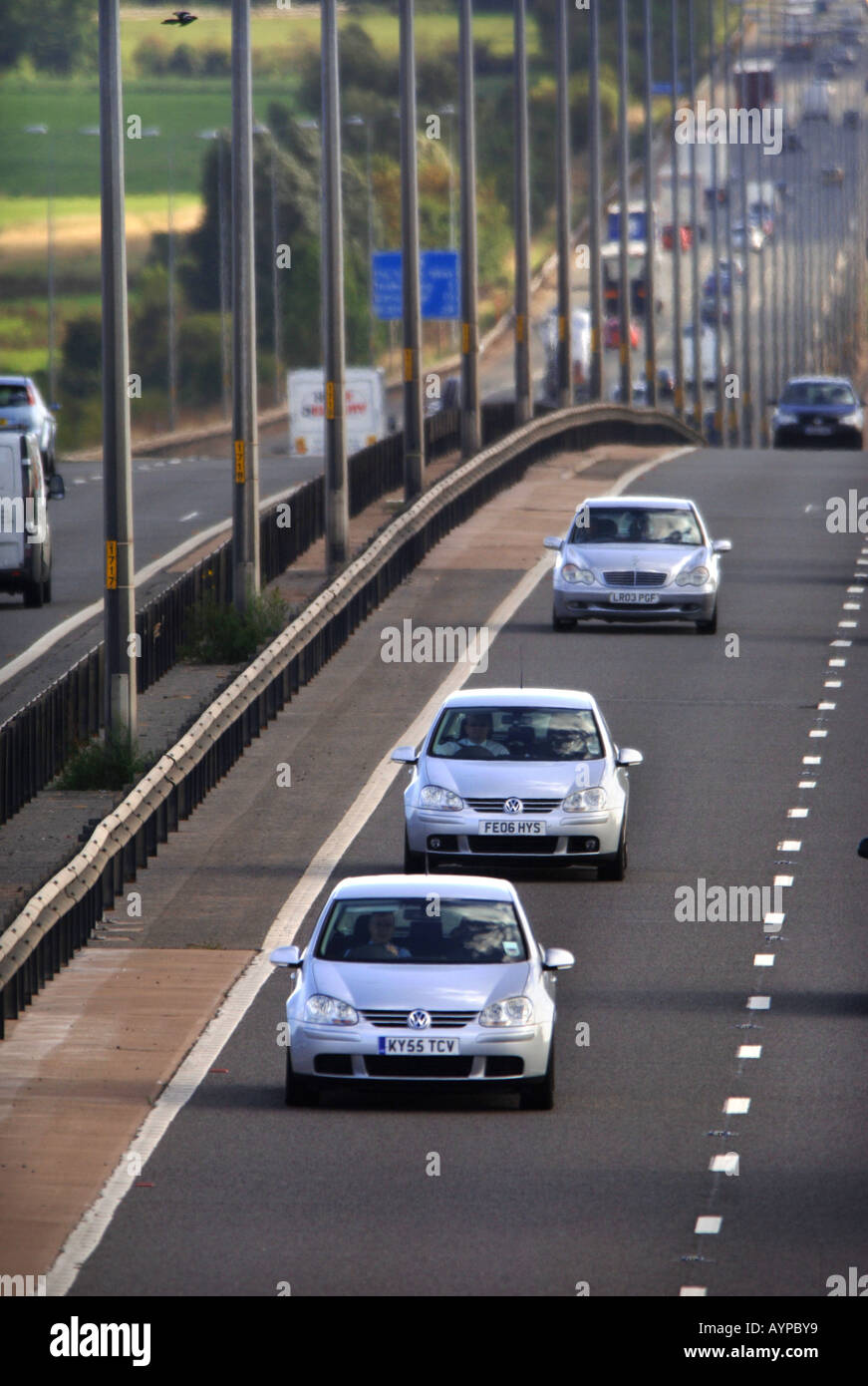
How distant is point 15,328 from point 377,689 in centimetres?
9595

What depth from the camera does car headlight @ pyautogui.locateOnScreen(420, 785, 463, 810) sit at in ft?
80.4

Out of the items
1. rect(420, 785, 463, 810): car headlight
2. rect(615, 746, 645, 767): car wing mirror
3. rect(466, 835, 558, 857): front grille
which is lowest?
rect(466, 835, 558, 857): front grille

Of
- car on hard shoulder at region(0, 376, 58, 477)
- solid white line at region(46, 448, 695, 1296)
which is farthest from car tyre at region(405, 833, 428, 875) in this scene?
car on hard shoulder at region(0, 376, 58, 477)

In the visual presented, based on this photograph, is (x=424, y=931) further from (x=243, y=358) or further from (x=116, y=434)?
(x=243, y=358)

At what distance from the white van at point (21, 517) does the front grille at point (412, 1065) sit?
81.1 ft

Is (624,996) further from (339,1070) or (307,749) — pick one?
(307,749)

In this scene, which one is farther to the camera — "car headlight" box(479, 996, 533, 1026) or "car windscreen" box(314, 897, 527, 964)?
"car windscreen" box(314, 897, 527, 964)

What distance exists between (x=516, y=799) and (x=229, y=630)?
44.3 ft

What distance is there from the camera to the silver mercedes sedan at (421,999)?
1744 cm

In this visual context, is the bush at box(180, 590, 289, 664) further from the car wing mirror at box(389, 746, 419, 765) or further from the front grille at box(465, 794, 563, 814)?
the front grille at box(465, 794, 563, 814)

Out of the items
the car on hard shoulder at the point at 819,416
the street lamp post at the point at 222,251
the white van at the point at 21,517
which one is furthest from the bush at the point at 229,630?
the car on hard shoulder at the point at 819,416

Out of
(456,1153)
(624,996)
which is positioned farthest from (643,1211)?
(624,996)

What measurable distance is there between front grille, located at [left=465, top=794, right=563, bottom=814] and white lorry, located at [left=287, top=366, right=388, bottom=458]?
57.4 m

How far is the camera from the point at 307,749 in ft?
104
